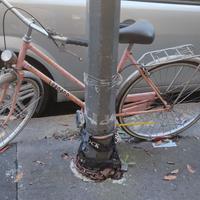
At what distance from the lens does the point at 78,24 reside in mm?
3785

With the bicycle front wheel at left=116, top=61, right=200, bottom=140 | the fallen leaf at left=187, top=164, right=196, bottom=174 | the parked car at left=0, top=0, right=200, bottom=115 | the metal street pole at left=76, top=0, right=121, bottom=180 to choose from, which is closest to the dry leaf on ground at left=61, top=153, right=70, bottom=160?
the metal street pole at left=76, top=0, right=121, bottom=180

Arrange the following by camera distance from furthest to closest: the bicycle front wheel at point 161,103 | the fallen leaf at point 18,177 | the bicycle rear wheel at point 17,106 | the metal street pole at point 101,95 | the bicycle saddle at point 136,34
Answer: the bicycle front wheel at point 161,103, the bicycle rear wheel at point 17,106, the fallen leaf at point 18,177, the bicycle saddle at point 136,34, the metal street pole at point 101,95

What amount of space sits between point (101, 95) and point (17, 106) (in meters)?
0.92

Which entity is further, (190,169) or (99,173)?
(190,169)

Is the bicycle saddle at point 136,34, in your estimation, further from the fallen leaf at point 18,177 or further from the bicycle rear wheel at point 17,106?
the fallen leaf at point 18,177

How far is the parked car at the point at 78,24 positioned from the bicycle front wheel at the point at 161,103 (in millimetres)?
516

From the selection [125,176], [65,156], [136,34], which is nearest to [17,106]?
[65,156]

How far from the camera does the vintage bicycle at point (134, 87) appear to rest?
307cm

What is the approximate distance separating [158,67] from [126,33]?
0.49 metres

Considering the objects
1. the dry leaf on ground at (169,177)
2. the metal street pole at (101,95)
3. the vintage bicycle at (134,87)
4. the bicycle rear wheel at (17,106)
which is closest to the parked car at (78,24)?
the vintage bicycle at (134,87)

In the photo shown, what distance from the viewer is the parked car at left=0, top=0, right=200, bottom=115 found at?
367 centimetres

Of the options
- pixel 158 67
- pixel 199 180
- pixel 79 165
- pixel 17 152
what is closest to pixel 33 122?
pixel 17 152

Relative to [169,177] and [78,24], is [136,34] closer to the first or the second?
[78,24]

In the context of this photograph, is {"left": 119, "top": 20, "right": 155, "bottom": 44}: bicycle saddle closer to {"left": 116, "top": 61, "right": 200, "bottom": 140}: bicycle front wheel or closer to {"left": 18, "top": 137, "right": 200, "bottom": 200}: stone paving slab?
{"left": 116, "top": 61, "right": 200, "bottom": 140}: bicycle front wheel
